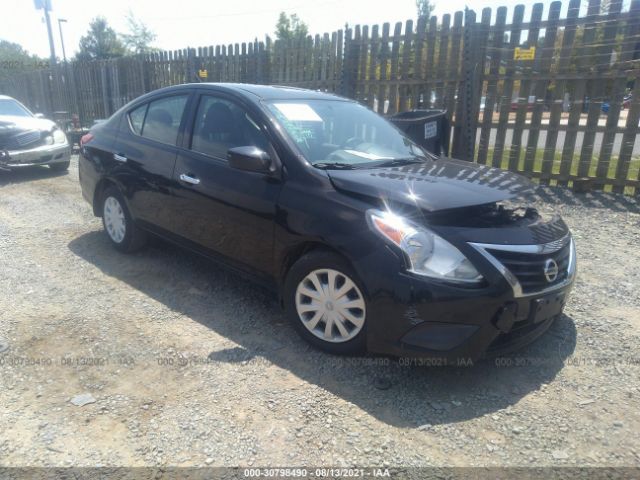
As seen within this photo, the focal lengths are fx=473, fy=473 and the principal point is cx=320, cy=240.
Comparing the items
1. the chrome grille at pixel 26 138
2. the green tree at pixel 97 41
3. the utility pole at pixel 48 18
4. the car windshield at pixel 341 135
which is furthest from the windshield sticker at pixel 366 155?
the green tree at pixel 97 41

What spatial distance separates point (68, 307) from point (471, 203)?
310 cm

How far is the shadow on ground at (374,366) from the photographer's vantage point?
263 cm

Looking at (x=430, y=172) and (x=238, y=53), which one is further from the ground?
(x=238, y=53)

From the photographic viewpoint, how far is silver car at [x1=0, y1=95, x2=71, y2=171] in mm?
8273

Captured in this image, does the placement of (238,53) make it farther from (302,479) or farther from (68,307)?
(302,479)

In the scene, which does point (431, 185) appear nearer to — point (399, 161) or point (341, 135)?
point (399, 161)

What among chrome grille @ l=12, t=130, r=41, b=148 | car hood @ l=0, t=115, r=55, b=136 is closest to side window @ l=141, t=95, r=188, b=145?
chrome grille @ l=12, t=130, r=41, b=148

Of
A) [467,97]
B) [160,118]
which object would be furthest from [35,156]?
[467,97]

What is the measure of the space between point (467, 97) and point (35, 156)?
7.51 m

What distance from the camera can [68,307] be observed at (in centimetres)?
371

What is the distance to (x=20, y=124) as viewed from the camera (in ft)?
28.5

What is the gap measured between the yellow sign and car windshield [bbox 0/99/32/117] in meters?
9.13

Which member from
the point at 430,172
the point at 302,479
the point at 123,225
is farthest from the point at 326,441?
the point at 123,225

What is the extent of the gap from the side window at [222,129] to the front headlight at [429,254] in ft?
4.06
